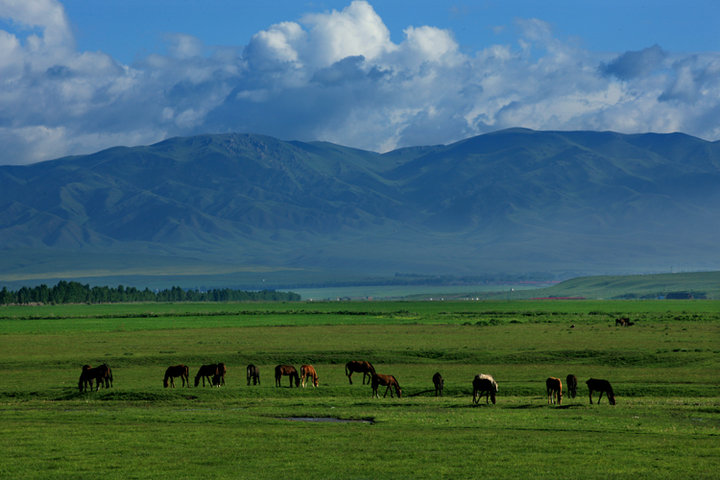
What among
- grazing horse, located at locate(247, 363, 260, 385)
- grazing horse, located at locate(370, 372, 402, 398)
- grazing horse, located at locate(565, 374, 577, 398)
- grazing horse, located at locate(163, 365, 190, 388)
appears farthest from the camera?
grazing horse, located at locate(247, 363, 260, 385)

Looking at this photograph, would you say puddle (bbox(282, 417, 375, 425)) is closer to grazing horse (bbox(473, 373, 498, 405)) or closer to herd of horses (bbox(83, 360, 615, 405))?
herd of horses (bbox(83, 360, 615, 405))

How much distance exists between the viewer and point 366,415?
30688 mm

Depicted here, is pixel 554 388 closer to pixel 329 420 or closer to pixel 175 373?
pixel 329 420

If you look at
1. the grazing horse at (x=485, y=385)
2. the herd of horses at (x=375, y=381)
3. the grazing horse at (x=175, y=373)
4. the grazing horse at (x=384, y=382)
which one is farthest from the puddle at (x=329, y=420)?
the grazing horse at (x=175, y=373)

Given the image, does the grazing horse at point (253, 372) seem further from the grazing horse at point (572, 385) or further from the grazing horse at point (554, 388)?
the grazing horse at point (572, 385)

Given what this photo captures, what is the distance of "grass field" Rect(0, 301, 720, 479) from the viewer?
22.2 meters

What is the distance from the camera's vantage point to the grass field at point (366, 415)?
22.2 m

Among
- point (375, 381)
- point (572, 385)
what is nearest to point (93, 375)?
point (375, 381)

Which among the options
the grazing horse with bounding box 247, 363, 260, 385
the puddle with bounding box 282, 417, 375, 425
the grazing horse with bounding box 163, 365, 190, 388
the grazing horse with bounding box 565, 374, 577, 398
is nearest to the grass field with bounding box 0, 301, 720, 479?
the puddle with bounding box 282, 417, 375, 425

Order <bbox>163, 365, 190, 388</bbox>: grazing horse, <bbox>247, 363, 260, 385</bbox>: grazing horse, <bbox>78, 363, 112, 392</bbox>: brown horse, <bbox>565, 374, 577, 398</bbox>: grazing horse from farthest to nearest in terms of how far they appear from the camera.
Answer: <bbox>247, 363, 260, 385</bbox>: grazing horse
<bbox>163, 365, 190, 388</bbox>: grazing horse
<bbox>78, 363, 112, 392</bbox>: brown horse
<bbox>565, 374, 577, 398</bbox>: grazing horse

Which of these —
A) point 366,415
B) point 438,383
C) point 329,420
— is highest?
point 438,383

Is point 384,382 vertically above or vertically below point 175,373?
below

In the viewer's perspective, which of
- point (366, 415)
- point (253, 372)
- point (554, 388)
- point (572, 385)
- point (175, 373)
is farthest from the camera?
point (253, 372)

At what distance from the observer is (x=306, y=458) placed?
23016 mm
